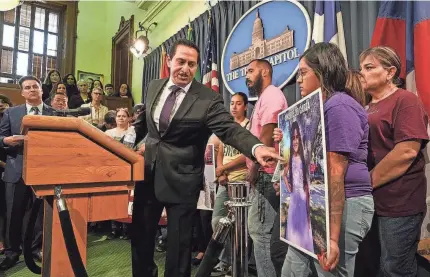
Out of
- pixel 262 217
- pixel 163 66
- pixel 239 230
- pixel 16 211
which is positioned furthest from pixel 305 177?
pixel 163 66

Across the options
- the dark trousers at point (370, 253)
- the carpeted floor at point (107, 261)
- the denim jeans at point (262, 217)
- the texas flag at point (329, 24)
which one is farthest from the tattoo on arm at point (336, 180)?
the carpeted floor at point (107, 261)

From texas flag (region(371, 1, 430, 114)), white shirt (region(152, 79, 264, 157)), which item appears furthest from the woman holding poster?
texas flag (region(371, 1, 430, 114))

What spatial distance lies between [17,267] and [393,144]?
121 inches

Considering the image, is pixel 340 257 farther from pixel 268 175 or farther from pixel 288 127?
pixel 268 175

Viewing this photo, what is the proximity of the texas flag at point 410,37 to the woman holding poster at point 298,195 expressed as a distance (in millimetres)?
1174

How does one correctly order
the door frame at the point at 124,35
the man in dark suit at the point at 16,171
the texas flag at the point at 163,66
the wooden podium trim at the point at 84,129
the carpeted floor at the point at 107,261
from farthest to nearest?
the door frame at the point at 124,35
the texas flag at the point at 163,66
the man in dark suit at the point at 16,171
the carpeted floor at the point at 107,261
the wooden podium trim at the point at 84,129

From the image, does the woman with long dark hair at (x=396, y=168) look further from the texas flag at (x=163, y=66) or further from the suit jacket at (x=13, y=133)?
the texas flag at (x=163, y=66)

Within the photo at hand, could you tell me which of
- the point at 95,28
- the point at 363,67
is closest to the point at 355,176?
the point at 363,67

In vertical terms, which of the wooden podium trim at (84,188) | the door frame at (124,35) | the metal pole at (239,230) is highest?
the door frame at (124,35)

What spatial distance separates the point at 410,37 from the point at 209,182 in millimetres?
1748

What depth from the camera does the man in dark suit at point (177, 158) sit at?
1411mm

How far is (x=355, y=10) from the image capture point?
2494mm

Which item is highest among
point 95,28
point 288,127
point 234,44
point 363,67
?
point 95,28

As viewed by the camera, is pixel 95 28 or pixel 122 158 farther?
pixel 95 28
